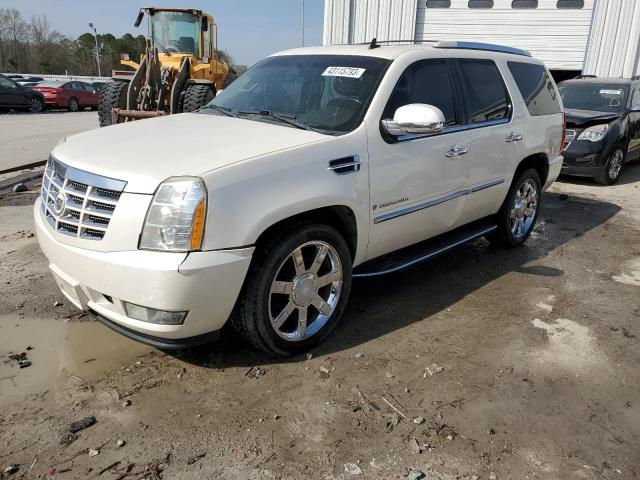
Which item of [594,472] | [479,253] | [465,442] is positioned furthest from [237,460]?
[479,253]

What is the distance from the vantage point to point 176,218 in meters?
2.67

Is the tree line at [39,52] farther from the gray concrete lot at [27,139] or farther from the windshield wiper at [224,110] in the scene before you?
the windshield wiper at [224,110]

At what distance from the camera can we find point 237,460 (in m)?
2.49

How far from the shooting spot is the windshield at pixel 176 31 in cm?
1287

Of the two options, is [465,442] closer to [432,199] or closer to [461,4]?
[432,199]

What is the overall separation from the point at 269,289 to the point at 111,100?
9.40 metres

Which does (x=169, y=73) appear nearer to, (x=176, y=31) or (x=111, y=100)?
(x=111, y=100)

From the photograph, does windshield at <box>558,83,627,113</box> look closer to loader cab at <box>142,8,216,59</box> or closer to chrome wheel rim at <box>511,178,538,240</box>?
chrome wheel rim at <box>511,178,538,240</box>

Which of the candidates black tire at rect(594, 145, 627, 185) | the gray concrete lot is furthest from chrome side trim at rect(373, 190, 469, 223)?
the gray concrete lot

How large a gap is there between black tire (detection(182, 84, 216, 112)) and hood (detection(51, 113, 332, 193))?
6.71 metres

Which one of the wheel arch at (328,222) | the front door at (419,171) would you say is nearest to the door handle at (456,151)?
the front door at (419,171)

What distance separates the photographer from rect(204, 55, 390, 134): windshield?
3.57 m

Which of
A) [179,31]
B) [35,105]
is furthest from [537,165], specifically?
[35,105]

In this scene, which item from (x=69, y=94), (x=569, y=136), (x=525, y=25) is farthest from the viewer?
(x=69, y=94)
